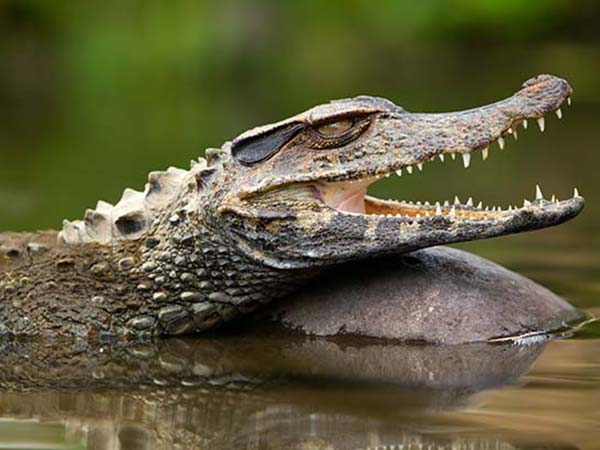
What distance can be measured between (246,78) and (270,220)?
3372 centimetres

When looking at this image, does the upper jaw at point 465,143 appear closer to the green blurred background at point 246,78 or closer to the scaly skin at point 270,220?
the scaly skin at point 270,220

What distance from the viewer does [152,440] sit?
596cm

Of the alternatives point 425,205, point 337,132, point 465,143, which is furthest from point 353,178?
point 465,143

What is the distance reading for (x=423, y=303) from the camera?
26.1 feet

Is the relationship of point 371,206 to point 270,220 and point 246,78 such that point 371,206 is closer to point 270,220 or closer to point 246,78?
point 270,220

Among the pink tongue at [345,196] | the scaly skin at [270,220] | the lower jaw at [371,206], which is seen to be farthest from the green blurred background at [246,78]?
the pink tongue at [345,196]

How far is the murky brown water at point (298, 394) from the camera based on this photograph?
5.93 meters

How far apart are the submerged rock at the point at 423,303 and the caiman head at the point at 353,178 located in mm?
411

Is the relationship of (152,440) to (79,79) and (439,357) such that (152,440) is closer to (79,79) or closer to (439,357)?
(439,357)

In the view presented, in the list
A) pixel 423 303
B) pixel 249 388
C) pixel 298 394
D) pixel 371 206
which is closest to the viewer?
pixel 298 394

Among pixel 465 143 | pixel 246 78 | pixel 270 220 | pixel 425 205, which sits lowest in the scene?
pixel 270 220

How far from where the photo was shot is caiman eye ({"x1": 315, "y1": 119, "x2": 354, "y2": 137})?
25.6ft

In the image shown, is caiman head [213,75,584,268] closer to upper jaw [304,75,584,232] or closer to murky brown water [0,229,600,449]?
upper jaw [304,75,584,232]

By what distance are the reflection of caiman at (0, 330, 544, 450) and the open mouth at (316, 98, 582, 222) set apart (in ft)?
2.35
